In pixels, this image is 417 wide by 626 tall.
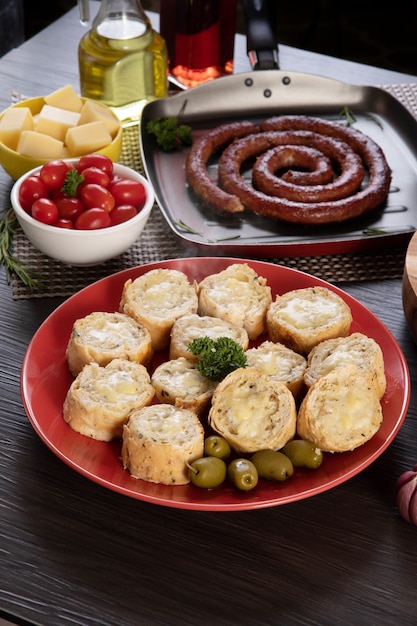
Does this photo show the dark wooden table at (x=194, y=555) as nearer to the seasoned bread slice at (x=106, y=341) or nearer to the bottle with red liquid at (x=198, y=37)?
the seasoned bread slice at (x=106, y=341)

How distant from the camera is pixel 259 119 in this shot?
107 inches

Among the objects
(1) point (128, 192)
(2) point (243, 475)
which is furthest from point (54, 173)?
(2) point (243, 475)

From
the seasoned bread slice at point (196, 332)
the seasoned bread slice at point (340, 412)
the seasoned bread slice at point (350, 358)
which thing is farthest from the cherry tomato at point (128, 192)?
the seasoned bread slice at point (340, 412)

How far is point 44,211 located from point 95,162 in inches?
8.4

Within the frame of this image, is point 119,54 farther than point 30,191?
Yes

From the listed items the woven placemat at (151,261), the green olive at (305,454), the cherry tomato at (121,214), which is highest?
the cherry tomato at (121,214)

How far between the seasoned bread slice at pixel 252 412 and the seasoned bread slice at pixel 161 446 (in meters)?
0.06

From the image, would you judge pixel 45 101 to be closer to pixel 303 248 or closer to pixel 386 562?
pixel 303 248

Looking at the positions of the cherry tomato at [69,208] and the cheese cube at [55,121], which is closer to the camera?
the cherry tomato at [69,208]

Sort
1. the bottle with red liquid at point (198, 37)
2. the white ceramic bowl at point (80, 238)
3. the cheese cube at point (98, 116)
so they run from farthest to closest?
the bottle with red liquid at point (198, 37) < the cheese cube at point (98, 116) < the white ceramic bowl at point (80, 238)

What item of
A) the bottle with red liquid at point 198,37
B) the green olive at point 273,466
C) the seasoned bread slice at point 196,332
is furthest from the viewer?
the bottle with red liquid at point 198,37

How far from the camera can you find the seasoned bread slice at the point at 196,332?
167 centimetres

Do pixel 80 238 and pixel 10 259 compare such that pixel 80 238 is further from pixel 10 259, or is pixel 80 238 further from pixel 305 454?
pixel 305 454

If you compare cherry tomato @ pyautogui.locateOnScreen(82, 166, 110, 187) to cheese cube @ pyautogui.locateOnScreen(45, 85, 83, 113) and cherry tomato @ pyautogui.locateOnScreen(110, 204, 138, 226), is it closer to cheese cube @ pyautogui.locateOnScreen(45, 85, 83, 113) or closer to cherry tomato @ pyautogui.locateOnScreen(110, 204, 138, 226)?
cherry tomato @ pyautogui.locateOnScreen(110, 204, 138, 226)
